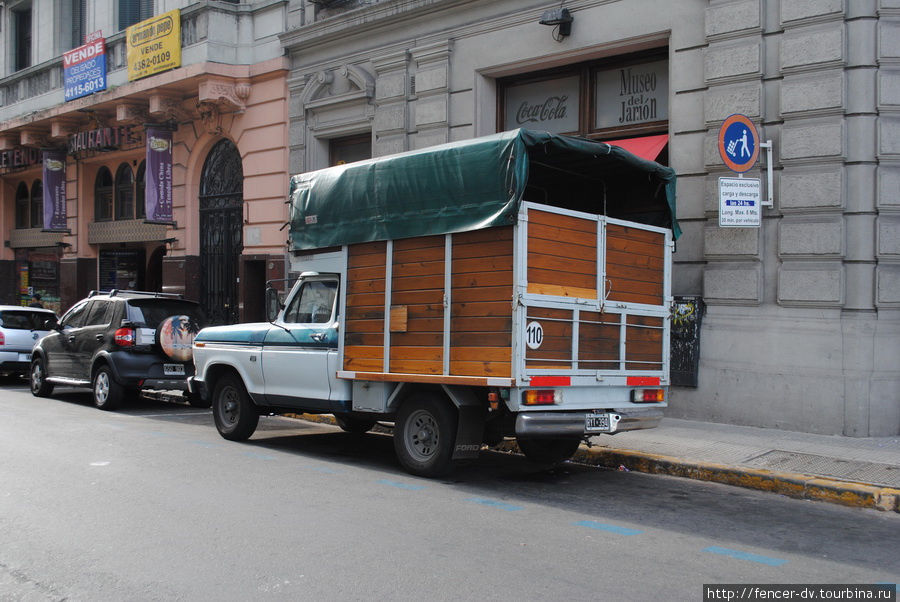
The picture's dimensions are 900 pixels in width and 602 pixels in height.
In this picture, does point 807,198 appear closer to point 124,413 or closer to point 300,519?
point 300,519

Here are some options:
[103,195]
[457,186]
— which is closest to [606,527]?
[457,186]

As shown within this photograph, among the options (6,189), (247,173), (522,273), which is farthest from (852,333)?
(6,189)

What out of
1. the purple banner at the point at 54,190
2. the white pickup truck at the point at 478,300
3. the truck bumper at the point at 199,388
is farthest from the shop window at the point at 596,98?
the purple banner at the point at 54,190

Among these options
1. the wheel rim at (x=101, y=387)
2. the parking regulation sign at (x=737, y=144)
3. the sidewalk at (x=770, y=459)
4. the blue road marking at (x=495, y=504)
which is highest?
the parking regulation sign at (x=737, y=144)

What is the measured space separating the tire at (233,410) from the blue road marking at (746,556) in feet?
19.6

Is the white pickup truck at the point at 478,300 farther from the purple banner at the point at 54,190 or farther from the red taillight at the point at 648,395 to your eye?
the purple banner at the point at 54,190

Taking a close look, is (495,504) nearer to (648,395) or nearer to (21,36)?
(648,395)

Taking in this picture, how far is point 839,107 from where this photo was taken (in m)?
10.1

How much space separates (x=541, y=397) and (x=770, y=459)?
2.87 metres

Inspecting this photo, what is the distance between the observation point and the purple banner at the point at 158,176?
20.1 m

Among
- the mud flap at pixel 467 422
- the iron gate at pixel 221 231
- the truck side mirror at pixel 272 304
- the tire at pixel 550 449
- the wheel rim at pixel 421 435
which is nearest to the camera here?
the mud flap at pixel 467 422

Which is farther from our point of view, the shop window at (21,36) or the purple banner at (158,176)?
the shop window at (21,36)

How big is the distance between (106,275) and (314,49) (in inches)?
418

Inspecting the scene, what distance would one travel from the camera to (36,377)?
15.0 meters
